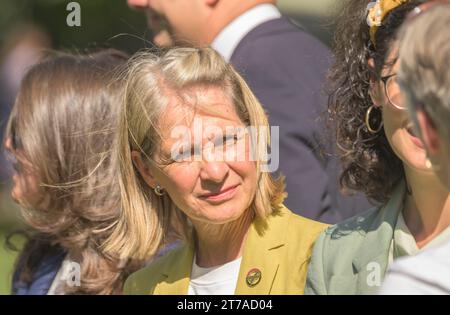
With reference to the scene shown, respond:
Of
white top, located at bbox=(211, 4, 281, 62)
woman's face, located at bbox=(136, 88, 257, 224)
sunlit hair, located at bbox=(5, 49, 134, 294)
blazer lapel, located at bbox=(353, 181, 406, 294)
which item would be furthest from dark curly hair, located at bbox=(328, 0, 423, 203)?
sunlit hair, located at bbox=(5, 49, 134, 294)

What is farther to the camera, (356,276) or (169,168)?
(169,168)

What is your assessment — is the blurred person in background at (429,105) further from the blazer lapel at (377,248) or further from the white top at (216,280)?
the white top at (216,280)

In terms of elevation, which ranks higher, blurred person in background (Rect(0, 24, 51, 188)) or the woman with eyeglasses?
the woman with eyeglasses

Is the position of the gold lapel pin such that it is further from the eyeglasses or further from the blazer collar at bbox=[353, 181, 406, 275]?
the eyeglasses

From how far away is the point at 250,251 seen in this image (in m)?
3.26

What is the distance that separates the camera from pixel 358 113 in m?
3.25

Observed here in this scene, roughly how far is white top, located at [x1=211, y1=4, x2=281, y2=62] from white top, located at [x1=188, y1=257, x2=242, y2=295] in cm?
105

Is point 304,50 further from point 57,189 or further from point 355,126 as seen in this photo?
point 57,189

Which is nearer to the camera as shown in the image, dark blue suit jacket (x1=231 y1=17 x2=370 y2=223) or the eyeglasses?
the eyeglasses

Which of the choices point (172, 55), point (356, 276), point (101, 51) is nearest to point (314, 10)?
point (101, 51)

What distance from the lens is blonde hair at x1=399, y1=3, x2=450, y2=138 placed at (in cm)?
199

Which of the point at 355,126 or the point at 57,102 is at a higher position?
the point at 355,126
